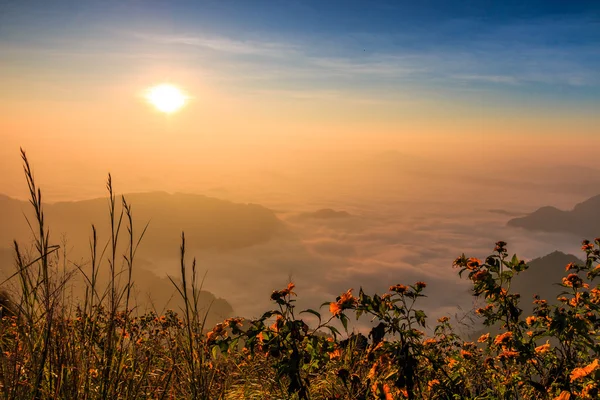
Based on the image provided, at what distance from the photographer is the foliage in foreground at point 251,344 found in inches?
109

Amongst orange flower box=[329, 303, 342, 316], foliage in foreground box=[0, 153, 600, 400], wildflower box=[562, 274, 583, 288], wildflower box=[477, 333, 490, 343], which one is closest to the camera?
foliage in foreground box=[0, 153, 600, 400]

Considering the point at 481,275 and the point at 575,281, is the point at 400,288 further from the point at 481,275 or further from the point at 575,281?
the point at 575,281

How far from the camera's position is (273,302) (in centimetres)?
334

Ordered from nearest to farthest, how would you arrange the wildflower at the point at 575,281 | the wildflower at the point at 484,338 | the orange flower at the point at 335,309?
1. the orange flower at the point at 335,309
2. the wildflower at the point at 575,281
3. the wildflower at the point at 484,338

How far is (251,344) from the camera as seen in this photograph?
Answer: 3.13 meters

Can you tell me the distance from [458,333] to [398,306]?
2721 millimetres

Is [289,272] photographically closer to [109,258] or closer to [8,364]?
[109,258]

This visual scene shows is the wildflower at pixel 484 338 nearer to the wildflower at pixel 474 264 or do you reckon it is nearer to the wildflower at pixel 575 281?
the wildflower at pixel 575 281

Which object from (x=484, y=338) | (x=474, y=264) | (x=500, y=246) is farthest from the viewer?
(x=484, y=338)

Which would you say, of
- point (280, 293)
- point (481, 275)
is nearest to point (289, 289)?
point (280, 293)

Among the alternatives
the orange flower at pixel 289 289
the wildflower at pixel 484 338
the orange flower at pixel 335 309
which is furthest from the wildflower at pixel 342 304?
the wildflower at pixel 484 338

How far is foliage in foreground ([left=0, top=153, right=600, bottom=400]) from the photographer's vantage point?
2777mm

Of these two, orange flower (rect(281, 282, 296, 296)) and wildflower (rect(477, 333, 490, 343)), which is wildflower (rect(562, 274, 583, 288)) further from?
orange flower (rect(281, 282, 296, 296))

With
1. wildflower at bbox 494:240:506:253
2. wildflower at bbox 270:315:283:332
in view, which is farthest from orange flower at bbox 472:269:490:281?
wildflower at bbox 270:315:283:332
